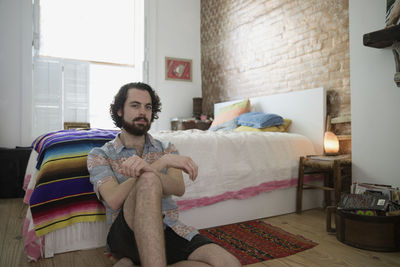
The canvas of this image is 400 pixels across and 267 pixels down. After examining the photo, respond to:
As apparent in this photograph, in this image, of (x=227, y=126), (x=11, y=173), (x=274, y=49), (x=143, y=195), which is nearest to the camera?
(x=143, y=195)

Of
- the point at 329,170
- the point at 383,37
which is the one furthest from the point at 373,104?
the point at 329,170

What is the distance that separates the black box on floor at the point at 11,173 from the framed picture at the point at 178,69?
2.63m

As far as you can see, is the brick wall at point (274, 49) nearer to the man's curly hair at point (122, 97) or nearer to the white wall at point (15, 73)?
the man's curly hair at point (122, 97)

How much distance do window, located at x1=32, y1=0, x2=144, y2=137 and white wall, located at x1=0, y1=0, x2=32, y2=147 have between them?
0.10 m

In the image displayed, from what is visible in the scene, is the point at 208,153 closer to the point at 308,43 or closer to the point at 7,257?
the point at 7,257

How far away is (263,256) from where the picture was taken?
1789mm

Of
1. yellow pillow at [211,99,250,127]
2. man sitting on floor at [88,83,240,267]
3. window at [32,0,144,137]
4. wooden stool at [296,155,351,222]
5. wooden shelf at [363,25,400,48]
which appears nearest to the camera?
man sitting on floor at [88,83,240,267]

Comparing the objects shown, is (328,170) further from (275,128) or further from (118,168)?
(118,168)

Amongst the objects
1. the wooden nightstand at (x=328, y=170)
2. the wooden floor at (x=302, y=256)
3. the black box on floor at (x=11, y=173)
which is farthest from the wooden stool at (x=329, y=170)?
the black box on floor at (x=11, y=173)

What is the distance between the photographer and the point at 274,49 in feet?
12.6

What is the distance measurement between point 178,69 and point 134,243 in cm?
441

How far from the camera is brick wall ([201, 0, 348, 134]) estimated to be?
3035 mm

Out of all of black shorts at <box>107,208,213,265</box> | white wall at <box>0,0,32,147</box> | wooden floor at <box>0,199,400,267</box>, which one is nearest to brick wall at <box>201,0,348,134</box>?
wooden floor at <box>0,199,400,267</box>

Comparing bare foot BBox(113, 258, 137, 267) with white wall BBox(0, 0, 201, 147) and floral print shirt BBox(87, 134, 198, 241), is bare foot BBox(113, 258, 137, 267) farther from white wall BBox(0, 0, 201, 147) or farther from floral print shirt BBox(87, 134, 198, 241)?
white wall BBox(0, 0, 201, 147)
